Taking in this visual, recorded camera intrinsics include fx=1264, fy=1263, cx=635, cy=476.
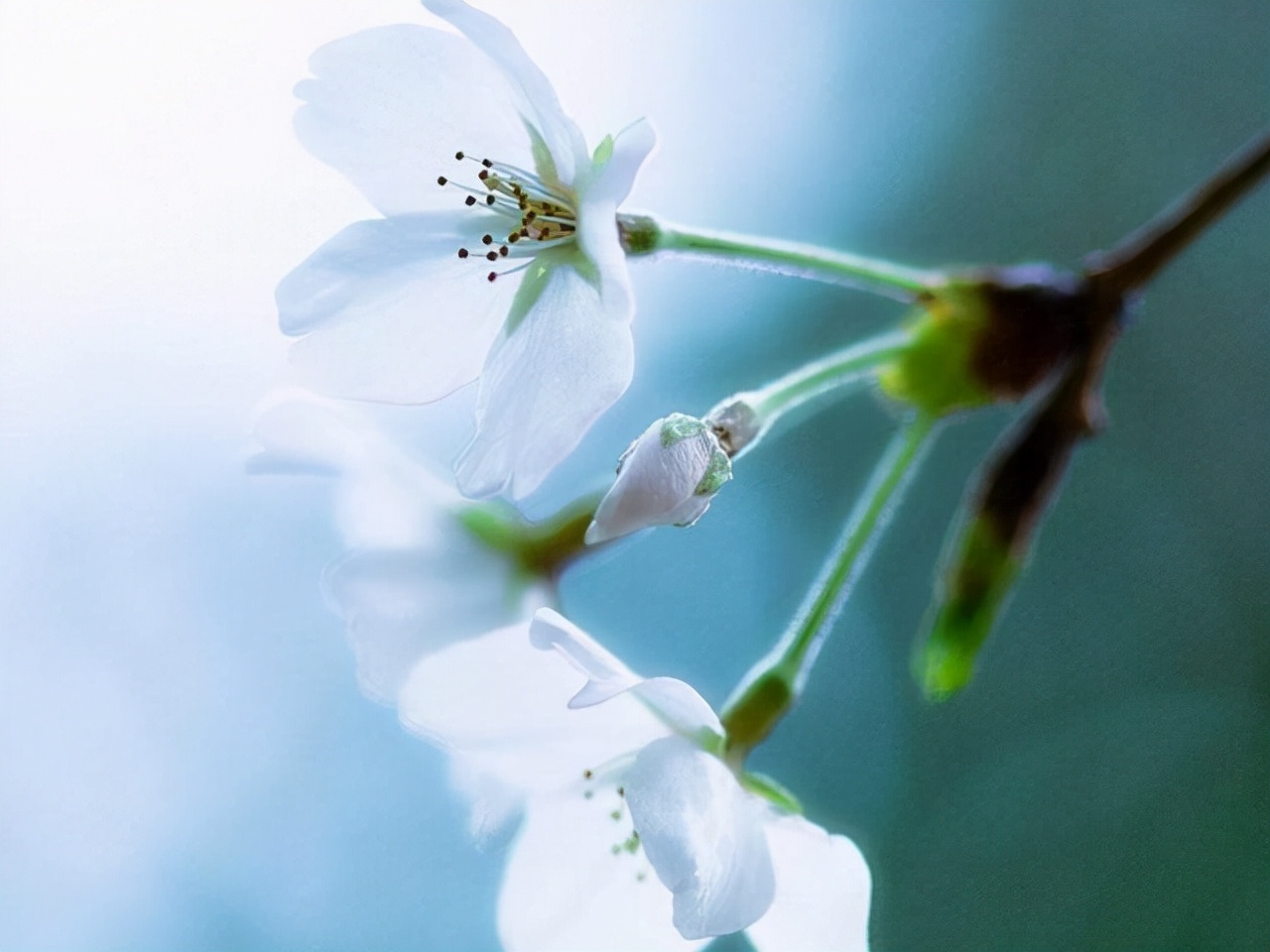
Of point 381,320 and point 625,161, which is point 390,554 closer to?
point 381,320

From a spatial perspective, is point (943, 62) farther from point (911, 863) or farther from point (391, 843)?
point (391, 843)

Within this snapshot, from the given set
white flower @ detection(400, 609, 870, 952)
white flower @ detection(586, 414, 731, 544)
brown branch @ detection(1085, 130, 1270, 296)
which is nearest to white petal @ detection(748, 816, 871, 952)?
white flower @ detection(400, 609, 870, 952)

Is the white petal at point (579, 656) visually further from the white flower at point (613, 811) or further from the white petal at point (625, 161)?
the white petal at point (625, 161)

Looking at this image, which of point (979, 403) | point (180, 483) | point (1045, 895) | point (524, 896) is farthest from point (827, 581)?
point (180, 483)

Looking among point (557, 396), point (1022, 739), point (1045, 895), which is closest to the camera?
point (557, 396)

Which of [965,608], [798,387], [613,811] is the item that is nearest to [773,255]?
[798,387]

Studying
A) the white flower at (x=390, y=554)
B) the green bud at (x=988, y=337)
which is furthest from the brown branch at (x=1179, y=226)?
the white flower at (x=390, y=554)
